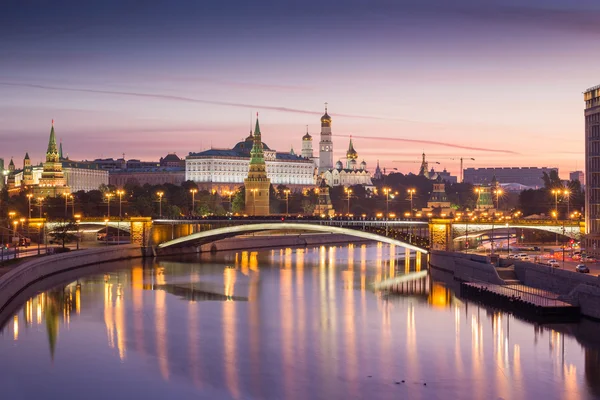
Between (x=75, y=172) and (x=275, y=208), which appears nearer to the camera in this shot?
(x=275, y=208)

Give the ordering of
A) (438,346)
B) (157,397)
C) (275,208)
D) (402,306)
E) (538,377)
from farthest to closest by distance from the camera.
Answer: (275,208) → (402,306) → (438,346) → (538,377) → (157,397)

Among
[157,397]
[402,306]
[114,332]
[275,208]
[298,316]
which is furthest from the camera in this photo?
[275,208]

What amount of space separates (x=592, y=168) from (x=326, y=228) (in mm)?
18632

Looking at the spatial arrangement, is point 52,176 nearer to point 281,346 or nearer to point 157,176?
point 157,176

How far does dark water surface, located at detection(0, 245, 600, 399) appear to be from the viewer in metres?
30.4

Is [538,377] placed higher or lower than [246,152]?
lower

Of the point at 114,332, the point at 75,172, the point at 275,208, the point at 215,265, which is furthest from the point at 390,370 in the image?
the point at 75,172

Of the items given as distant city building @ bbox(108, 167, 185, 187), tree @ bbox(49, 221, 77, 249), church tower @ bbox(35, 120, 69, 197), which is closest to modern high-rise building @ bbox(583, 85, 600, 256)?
tree @ bbox(49, 221, 77, 249)

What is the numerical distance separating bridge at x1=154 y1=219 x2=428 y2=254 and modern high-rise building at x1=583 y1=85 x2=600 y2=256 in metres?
13.5

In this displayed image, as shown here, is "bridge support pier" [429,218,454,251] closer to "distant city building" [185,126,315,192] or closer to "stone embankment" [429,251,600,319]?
"stone embankment" [429,251,600,319]

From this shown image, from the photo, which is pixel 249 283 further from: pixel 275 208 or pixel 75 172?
pixel 75 172

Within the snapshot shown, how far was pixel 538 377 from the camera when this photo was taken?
31562 mm

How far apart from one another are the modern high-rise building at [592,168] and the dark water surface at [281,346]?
904cm

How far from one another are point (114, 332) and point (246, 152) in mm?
154260
